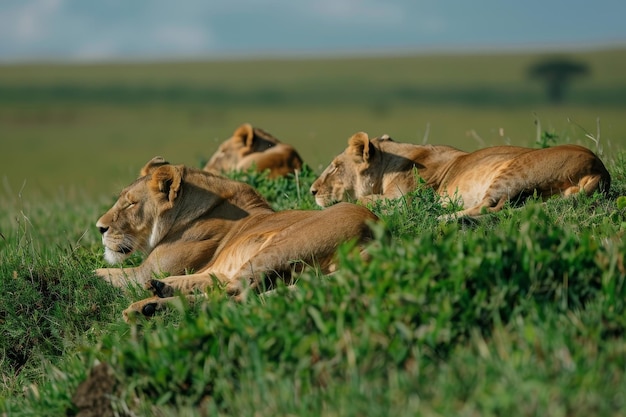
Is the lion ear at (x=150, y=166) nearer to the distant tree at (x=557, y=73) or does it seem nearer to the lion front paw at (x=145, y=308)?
the lion front paw at (x=145, y=308)

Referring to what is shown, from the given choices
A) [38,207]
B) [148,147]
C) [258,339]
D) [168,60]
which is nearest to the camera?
[258,339]

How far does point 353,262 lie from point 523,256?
0.78m

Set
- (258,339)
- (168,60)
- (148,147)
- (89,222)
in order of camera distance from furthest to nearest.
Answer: (168,60)
(148,147)
(89,222)
(258,339)

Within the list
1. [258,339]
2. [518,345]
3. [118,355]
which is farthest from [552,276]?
[118,355]

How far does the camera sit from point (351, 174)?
29.1 ft

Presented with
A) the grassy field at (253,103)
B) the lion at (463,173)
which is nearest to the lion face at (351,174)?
the lion at (463,173)

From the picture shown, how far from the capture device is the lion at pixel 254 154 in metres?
10.1

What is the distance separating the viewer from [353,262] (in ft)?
15.3

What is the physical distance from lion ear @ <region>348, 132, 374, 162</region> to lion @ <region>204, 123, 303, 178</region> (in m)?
1.29

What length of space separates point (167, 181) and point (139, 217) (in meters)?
0.32

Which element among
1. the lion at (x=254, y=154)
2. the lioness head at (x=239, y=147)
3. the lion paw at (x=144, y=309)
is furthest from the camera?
the lioness head at (x=239, y=147)

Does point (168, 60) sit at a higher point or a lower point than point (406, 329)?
lower

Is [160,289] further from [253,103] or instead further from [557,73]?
[557,73]

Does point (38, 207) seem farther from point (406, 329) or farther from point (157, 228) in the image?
point (406, 329)
